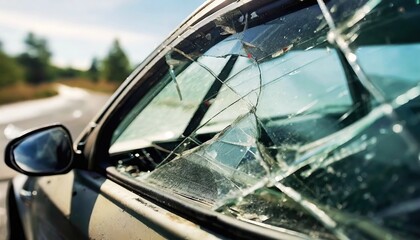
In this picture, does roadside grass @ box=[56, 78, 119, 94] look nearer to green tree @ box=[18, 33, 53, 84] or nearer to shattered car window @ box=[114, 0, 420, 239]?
green tree @ box=[18, 33, 53, 84]

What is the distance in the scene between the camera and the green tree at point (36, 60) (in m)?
96.2

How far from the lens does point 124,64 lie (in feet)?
320

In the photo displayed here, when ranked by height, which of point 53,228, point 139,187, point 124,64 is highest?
point 124,64

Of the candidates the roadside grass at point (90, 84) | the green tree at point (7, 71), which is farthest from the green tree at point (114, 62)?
the green tree at point (7, 71)

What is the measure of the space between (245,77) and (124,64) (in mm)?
98456

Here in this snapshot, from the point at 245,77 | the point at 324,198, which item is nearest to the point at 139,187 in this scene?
the point at 245,77

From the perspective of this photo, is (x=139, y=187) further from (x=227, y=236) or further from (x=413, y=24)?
(x=413, y=24)

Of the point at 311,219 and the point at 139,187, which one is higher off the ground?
the point at 311,219

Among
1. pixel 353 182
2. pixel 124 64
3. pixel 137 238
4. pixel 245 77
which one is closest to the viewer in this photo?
pixel 353 182

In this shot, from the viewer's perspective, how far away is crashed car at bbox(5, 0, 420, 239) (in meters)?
1.09

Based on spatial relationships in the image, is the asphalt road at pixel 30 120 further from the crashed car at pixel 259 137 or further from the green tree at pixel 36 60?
the green tree at pixel 36 60

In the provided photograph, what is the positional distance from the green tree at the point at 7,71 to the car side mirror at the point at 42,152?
7363 cm

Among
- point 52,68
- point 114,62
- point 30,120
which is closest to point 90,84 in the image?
point 114,62

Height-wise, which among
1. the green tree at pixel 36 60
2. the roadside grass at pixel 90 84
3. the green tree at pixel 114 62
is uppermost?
the green tree at pixel 114 62
